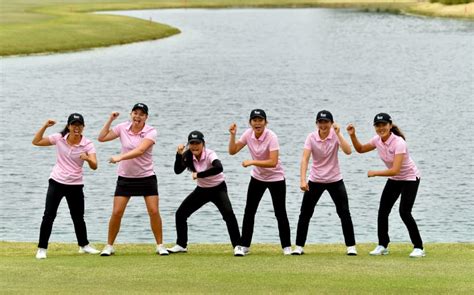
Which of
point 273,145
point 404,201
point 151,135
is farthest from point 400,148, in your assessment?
point 151,135

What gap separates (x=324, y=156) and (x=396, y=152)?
115 cm

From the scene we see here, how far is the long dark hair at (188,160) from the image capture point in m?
19.4

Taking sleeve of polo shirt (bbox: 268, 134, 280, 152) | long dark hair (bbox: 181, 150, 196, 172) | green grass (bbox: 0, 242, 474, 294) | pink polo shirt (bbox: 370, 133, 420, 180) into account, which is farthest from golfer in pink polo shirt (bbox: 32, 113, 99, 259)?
pink polo shirt (bbox: 370, 133, 420, 180)

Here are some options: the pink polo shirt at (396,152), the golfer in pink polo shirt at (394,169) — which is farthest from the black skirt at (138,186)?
the pink polo shirt at (396,152)

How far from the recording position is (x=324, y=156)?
63.4 feet

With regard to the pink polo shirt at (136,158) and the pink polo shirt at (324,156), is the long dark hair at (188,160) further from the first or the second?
the pink polo shirt at (324,156)

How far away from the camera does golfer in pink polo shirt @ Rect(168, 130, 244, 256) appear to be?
63.7 ft

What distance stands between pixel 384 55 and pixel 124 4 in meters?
85.1

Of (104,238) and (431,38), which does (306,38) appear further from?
(104,238)

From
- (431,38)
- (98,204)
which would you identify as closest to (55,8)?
(431,38)

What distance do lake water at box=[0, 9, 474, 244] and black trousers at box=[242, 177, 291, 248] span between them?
6.62 m

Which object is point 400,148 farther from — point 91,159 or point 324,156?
point 91,159

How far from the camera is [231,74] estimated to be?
77.4 metres

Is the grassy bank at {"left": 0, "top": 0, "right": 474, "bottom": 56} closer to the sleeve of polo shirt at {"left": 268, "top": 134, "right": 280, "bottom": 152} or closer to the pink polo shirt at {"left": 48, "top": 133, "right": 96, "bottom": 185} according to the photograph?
the pink polo shirt at {"left": 48, "top": 133, "right": 96, "bottom": 185}
